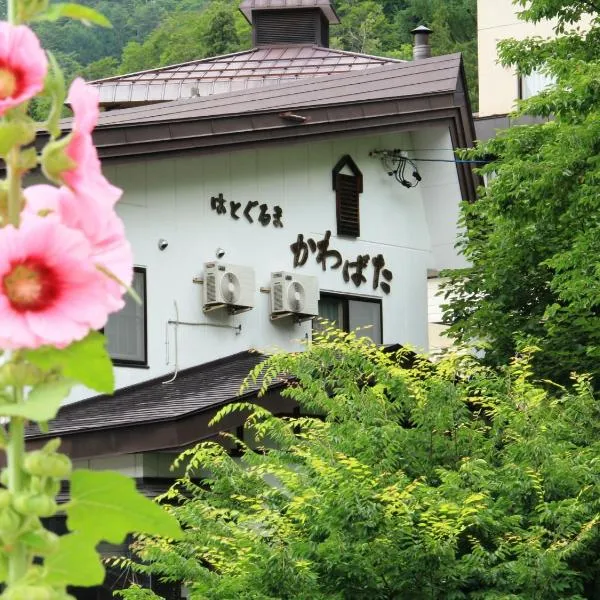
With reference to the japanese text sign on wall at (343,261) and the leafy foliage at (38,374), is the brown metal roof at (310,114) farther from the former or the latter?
the leafy foliage at (38,374)

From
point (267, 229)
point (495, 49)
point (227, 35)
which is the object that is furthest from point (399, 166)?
point (227, 35)

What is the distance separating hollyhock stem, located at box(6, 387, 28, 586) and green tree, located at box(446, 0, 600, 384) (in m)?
13.0

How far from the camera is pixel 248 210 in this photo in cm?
1820

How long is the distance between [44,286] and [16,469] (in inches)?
10.3

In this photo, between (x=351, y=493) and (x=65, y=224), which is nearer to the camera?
(x=65, y=224)

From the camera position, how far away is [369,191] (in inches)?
768

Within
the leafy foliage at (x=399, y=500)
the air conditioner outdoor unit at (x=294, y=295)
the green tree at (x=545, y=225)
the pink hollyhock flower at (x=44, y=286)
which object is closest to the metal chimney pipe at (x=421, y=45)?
the green tree at (x=545, y=225)

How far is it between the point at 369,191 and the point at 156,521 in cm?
1743

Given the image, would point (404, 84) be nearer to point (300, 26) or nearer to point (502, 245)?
point (502, 245)

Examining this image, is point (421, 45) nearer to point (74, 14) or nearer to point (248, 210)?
point (248, 210)

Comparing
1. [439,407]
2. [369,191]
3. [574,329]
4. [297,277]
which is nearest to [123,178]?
[297,277]

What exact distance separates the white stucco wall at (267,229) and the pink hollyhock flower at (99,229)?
14.5 m

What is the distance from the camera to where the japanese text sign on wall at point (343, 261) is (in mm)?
18641

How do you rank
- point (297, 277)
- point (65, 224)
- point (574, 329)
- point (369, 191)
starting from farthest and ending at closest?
point (369, 191), point (297, 277), point (574, 329), point (65, 224)
